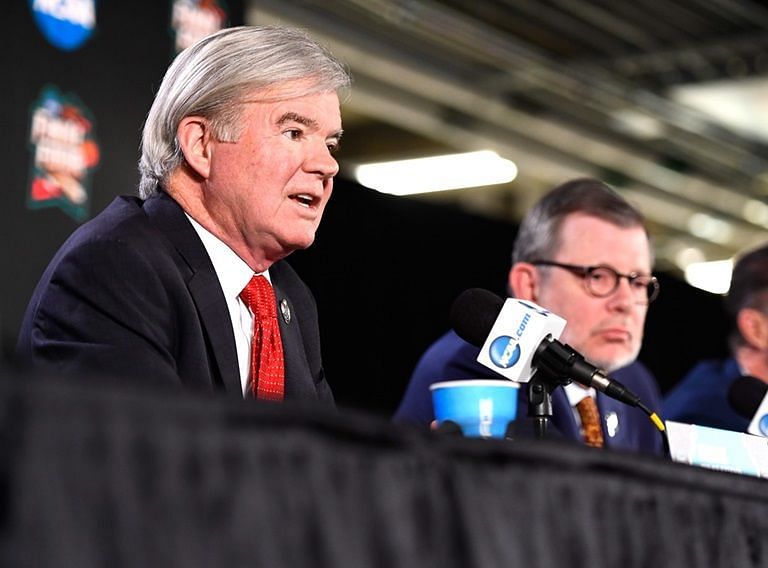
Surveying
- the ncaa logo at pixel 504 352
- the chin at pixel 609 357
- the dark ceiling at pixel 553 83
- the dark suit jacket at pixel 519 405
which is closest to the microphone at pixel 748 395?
the dark suit jacket at pixel 519 405

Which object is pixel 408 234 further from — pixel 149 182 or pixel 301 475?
pixel 301 475

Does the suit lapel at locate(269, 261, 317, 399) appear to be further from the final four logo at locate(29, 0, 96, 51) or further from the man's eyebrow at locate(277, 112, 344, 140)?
the final four logo at locate(29, 0, 96, 51)

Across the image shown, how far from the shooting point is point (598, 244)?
279 cm

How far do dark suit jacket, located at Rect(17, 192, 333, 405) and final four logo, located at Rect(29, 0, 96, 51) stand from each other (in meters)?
1.83

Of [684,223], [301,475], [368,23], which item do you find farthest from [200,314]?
[684,223]

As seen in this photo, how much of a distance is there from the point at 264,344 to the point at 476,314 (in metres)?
0.34

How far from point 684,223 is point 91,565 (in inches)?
369

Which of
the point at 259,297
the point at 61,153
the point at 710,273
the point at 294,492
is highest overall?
the point at 710,273

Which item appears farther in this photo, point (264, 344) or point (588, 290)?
point (588, 290)

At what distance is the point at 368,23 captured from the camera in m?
6.11

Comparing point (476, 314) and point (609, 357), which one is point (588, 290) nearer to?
point (609, 357)

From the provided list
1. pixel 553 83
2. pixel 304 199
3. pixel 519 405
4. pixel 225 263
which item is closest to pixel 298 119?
pixel 304 199

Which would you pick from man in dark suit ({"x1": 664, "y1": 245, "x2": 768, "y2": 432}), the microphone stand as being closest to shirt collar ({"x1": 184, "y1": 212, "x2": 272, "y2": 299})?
the microphone stand

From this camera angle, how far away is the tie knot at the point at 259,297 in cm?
197
